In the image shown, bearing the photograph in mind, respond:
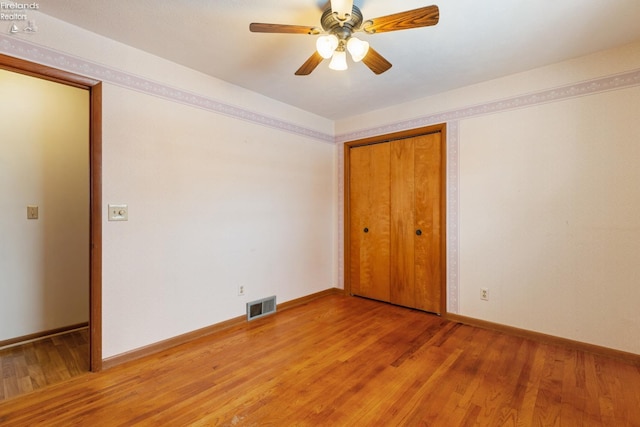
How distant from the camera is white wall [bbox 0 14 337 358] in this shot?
208cm

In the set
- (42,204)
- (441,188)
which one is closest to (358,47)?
(441,188)

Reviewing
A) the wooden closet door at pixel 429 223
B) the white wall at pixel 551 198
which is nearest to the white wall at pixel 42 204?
the wooden closet door at pixel 429 223

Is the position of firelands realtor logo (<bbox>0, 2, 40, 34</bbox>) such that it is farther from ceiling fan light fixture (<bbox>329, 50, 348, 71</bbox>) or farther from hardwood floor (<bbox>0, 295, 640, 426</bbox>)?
hardwood floor (<bbox>0, 295, 640, 426</bbox>)

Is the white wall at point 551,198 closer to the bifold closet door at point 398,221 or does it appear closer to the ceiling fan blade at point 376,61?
the bifold closet door at point 398,221

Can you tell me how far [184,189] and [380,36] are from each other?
1.97 m

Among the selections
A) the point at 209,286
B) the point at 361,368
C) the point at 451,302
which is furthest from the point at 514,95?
the point at 209,286

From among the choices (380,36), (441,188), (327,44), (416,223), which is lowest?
(416,223)

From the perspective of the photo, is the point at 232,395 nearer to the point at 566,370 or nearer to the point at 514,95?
the point at 566,370

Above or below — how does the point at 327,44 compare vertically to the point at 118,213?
above

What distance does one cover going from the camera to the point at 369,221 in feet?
12.3

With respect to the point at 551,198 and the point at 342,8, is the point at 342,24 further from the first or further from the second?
the point at 551,198

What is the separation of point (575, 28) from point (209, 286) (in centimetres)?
347

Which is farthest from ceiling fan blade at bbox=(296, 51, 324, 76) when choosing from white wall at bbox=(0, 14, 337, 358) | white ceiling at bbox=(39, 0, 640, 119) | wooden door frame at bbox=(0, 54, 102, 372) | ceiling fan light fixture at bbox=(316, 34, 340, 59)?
wooden door frame at bbox=(0, 54, 102, 372)

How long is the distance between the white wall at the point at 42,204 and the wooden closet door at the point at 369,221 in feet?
9.78
